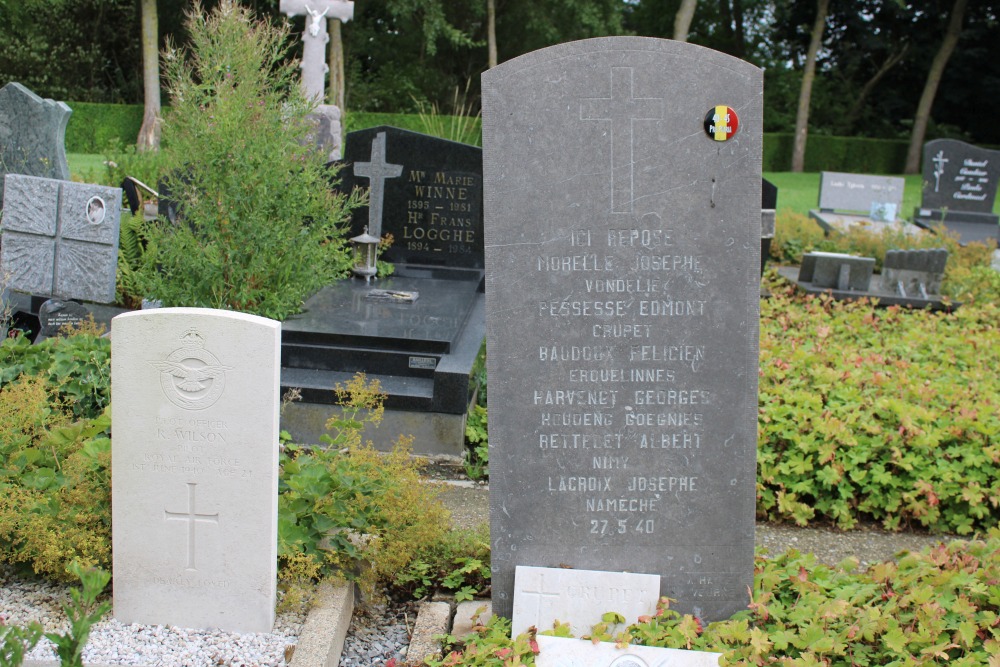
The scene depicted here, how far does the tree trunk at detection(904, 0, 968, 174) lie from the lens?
89.8 feet

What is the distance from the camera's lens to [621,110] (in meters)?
3.28

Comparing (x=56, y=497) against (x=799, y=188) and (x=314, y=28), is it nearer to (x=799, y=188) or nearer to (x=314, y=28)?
(x=314, y=28)

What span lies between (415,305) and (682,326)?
12.6 feet

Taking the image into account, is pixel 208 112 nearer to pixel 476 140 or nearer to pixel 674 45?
pixel 674 45

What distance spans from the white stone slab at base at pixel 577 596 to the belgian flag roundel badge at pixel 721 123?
1.56m

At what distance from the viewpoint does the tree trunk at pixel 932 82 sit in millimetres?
27359

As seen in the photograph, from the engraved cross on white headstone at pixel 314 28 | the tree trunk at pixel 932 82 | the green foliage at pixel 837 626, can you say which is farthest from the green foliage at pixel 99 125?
the green foliage at pixel 837 626

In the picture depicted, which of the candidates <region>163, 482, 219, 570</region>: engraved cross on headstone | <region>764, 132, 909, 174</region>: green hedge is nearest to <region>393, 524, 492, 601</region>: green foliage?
<region>163, 482, 219, 570</region>: engraved cross on headstone

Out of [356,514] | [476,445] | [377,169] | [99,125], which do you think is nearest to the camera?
[356,514]

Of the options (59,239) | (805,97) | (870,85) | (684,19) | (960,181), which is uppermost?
(684,19)

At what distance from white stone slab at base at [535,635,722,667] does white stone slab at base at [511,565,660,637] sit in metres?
0.25

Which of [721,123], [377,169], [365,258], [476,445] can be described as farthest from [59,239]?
[721,123]

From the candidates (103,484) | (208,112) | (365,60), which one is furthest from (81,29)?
(103,484)

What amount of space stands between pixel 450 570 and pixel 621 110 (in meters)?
1.95
